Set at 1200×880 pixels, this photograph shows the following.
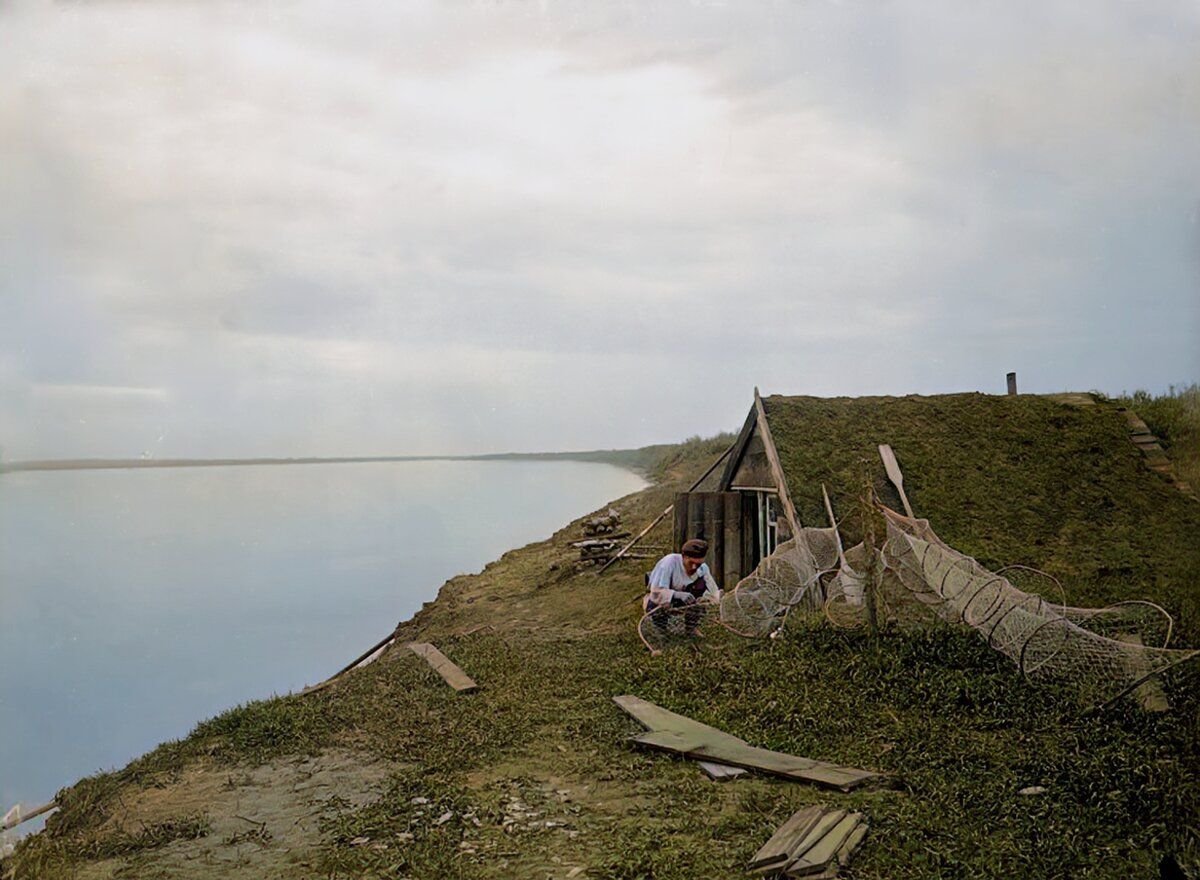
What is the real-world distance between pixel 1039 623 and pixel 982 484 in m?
6.69

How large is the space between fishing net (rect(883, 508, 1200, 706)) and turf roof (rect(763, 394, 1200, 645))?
155 cm

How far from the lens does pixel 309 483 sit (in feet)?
272

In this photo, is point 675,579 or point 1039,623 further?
point 675,579

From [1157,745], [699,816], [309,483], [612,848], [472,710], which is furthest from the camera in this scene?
[309,483]

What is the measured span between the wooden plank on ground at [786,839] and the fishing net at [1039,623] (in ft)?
9.80

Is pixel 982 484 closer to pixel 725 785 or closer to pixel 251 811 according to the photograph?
pixel 725 785

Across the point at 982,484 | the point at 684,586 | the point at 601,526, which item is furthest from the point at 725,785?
the point at 601,526

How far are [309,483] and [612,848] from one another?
81.8 meters

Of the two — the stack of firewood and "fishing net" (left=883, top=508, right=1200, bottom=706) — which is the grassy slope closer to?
"fishing net" (left=883, top=508, right=1200, bottom=706)

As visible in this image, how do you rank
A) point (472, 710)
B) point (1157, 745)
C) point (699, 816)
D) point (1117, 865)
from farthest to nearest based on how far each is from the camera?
point (472, 710) < point (1157, 745) < point (699, 816) < point (1117, 865)

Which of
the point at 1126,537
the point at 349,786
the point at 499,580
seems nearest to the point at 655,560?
the point at 499,580

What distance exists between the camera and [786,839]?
5254 millimetres

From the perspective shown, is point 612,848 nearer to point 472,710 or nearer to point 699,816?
point 699,816

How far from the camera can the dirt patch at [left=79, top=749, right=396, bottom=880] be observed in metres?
5.79
